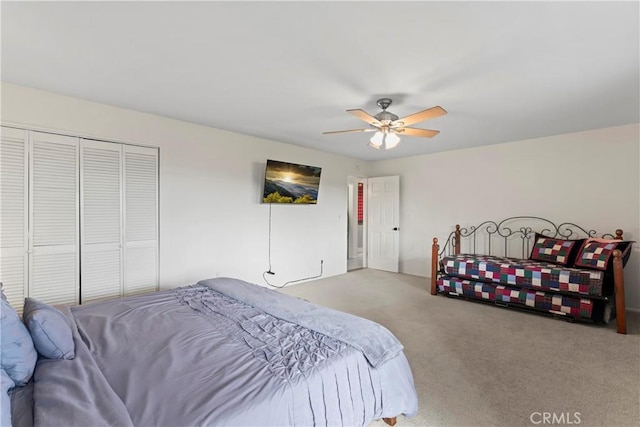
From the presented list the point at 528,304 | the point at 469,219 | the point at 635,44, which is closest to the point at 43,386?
the point at 635,44

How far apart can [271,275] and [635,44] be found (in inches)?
177

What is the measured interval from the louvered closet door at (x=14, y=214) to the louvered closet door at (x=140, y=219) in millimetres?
816

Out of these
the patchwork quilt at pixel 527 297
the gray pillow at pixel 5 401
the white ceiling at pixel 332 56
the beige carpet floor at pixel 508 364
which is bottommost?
the beige carpet floor at pixel 508 364

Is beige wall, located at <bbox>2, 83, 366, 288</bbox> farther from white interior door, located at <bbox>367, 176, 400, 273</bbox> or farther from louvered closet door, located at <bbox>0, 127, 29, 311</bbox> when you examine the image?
white interior door, located at <bbox>367, 176, 400, 273</bbox>

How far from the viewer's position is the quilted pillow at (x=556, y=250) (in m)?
3.96

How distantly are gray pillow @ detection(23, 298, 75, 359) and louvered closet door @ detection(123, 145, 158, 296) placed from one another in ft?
6.70

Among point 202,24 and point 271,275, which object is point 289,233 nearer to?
point 271,275

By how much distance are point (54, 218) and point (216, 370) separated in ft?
8.92

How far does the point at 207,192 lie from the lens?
4141 mm

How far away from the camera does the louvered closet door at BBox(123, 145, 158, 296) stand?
11.4 feet

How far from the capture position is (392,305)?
13.5 ft

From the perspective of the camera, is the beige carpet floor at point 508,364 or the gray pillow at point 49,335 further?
Answer: the beige carpet floor at point 508,364

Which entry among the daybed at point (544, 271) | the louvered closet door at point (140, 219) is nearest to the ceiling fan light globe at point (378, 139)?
the daybed at point (544, 271)

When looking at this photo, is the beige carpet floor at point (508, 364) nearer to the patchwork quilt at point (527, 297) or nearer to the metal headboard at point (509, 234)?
the patchwork quilt at point (527, 297)
